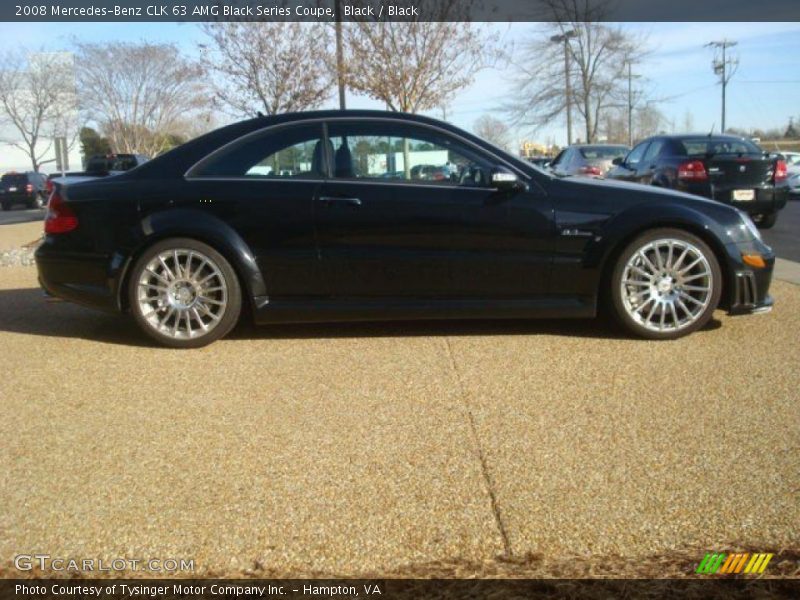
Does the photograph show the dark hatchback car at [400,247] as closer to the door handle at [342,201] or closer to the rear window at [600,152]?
the door handle at [342,201]

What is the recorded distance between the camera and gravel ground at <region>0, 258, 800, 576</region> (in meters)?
2.68

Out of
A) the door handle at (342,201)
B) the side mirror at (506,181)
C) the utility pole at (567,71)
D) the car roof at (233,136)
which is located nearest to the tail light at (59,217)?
the car roof at (233,136)

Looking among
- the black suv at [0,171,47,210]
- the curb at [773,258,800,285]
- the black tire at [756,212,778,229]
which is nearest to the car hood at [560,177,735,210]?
the curb at [773,258,800,285]

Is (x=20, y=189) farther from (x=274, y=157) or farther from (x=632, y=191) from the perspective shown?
(x=632, y=191)

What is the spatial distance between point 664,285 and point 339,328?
88.9 inches

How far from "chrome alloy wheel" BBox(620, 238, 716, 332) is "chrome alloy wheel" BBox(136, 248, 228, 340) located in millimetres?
2673

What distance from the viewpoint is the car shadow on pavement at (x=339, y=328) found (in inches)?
215

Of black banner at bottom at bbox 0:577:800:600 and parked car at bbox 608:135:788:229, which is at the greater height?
parked car at bbox 608:135:788:229

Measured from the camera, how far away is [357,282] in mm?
5172

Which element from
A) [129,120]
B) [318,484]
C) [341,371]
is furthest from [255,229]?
[129,120]

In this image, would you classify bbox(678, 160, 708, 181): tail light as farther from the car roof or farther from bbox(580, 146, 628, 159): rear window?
the car roof

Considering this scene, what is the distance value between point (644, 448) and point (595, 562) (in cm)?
99

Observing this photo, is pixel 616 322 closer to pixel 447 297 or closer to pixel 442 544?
pixel 447 297

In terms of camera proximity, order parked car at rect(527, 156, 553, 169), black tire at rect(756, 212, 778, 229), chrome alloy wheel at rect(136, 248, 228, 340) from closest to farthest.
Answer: chrome alloy wheel at rect(136, 248, 228, 340) → parked car at rect(527, 156, 553, 169) → black tire at rect(756, 212, 778, 229)
